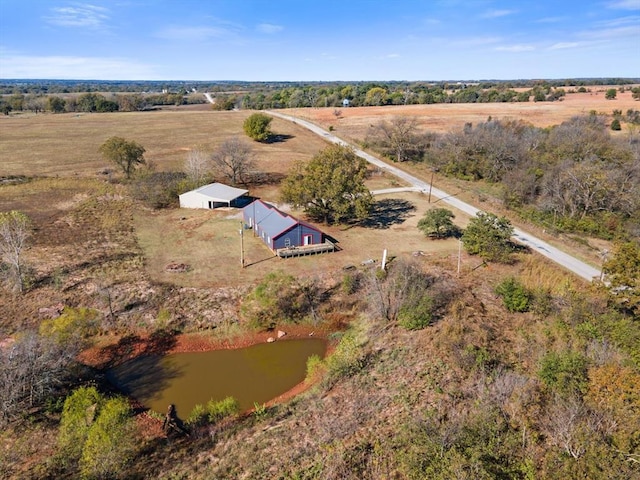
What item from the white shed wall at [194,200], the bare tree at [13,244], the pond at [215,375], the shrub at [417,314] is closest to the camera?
the pond at [215,375]

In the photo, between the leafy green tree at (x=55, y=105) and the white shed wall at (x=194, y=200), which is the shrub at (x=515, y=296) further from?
the leafy green tree at (x=55, y=105)

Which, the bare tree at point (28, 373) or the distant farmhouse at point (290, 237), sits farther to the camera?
the distant farmhouse at point (290, 237)

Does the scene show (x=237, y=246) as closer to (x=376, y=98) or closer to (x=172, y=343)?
(x=172, y=343)

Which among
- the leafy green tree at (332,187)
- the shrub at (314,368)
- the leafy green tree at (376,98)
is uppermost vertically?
the leafy green tree at (376,98)

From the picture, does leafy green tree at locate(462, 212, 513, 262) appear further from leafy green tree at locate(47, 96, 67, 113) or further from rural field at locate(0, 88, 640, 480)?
leafy green tree at locate(47, 96, 67, 113)

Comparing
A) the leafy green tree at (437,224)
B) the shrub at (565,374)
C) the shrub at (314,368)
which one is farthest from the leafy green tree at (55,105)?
the shrub at (565,374)

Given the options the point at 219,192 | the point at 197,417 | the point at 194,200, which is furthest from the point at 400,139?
the point at 197,417

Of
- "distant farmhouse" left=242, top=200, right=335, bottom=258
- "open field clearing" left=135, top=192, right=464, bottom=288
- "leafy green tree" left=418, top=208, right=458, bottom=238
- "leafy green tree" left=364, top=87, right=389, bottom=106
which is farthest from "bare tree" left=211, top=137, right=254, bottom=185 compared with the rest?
"leafy green tree" left=364, top=87, right=389, bottom=106
